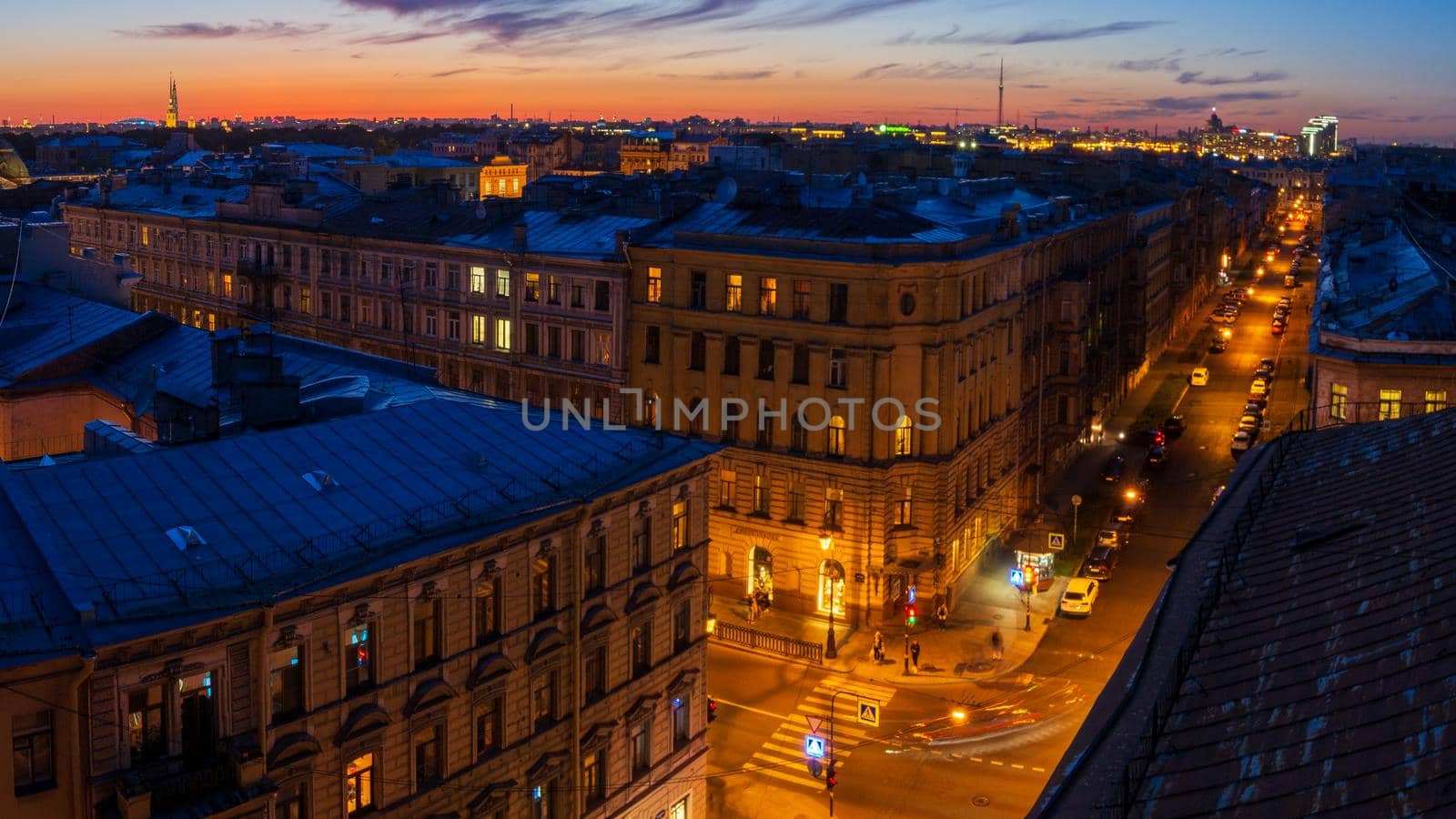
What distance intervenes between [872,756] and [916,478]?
13.8 m

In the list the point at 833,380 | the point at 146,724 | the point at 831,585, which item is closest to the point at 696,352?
the point at 833,380

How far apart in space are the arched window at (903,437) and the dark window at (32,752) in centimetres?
3399

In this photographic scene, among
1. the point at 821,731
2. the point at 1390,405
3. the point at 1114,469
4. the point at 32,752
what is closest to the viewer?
the point at 32,752

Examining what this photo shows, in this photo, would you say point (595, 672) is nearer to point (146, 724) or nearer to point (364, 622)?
point (364, 622)

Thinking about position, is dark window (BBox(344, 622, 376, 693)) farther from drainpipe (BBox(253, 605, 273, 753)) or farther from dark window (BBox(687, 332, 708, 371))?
dark window (BBox(687, 332, 708, 371))

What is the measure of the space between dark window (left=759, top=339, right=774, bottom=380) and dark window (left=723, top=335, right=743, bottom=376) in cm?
115

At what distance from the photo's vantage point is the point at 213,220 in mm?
76375

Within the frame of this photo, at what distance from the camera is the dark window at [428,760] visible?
25.2m

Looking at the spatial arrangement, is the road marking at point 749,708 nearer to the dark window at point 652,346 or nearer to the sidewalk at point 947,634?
the sidewalk at point 947,634

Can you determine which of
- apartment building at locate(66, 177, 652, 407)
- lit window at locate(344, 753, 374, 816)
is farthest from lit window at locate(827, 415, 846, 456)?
lit window at locate(344, 753, 374, 816)

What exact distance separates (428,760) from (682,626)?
900 centimetres

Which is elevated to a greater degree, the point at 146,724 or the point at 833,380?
the point at 833,380

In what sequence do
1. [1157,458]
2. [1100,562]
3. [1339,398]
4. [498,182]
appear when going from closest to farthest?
[1339,398]
[1100,562]
[1157,458]
[498,182]

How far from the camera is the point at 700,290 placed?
52844mm
